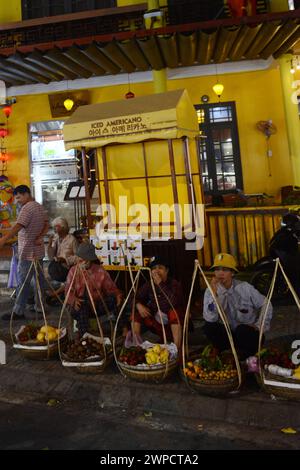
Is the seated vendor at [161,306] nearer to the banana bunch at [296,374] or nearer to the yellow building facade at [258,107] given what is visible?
the banana bunch at [296,374]

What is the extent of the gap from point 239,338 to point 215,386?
68cm

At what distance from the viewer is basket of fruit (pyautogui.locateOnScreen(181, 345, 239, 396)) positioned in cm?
388

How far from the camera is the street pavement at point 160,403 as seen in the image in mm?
3508

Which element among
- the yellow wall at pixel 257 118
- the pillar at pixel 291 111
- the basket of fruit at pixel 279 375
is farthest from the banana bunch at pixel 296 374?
the yellow wall at pixel 257 118

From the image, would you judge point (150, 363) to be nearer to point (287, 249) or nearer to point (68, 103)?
point (287, 249)

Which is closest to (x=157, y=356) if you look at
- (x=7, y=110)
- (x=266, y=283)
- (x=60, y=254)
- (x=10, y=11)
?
(x=266, y=283)

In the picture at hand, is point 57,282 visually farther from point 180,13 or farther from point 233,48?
point 180,13

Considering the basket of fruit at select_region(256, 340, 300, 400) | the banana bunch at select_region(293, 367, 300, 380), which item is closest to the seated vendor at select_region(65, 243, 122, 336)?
the basket of fruit at select_region(256, 340, 300, 400)

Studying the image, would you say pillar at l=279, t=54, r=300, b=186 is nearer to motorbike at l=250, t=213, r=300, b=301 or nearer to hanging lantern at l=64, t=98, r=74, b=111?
motorbike at l=250, t=213, r=300, b=301

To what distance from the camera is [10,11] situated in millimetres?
13227

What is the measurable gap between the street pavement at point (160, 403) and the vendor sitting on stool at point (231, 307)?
0.47m

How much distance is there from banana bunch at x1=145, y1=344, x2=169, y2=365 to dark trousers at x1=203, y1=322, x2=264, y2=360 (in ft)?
1.89

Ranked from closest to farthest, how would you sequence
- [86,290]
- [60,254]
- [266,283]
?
[86,290], [266,283], [60,254]
